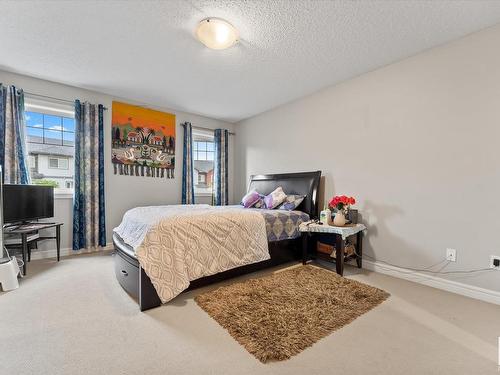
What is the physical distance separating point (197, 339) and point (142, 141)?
11.2 ft

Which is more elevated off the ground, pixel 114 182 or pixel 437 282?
pixel 114 182

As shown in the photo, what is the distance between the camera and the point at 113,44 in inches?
92.7

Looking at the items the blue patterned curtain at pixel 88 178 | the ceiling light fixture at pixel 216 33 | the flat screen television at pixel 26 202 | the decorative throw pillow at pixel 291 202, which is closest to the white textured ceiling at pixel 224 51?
the ceiling light fixture at pixel 216 33

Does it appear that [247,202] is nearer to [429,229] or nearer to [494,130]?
[429,229]

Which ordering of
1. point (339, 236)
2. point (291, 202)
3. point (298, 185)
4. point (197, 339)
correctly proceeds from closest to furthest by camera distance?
1. point (197, 339)
2. point (339, 236)
3. point (291, 202)
4. point (298, 185)

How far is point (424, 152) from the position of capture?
246cm

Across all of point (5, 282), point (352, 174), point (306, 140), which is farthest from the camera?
point (306, 140)

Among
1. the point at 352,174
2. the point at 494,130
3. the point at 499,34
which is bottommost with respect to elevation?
the point at 352,174

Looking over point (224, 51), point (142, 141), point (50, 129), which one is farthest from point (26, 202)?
point (224, 51)

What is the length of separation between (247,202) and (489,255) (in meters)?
2.81

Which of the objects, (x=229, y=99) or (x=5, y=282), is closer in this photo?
(x=5, y=282)

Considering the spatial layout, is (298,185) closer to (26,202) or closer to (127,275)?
(127,275)

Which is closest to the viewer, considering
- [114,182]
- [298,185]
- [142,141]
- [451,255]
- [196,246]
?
[196,246]

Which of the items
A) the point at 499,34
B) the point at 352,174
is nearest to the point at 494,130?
the point at 499,34
